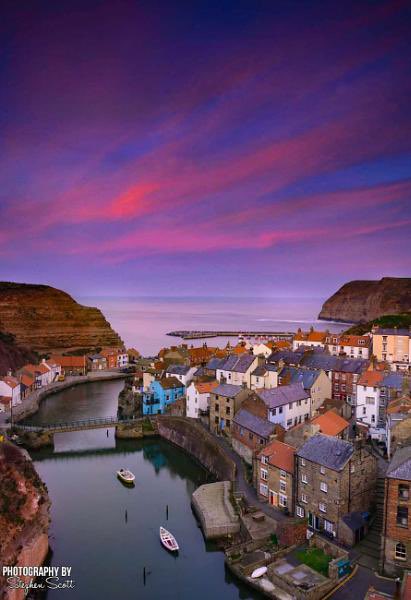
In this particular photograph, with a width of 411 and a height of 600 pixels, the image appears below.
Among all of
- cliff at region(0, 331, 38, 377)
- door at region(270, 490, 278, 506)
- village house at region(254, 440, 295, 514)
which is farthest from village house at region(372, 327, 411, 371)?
cliff at region(0, 331, 38, 377)

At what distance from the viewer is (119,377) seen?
89.8m

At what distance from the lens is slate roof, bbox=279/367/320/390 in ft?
161

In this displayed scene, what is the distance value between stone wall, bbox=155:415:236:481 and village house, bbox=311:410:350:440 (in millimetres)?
7667

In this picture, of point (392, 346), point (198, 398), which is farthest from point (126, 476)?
point (392, 346)

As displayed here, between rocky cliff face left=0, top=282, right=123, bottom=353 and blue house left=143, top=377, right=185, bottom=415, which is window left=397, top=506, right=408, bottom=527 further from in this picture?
rocky cliff face left=0, top=282, right=123, bottom=353

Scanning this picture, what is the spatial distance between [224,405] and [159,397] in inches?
551

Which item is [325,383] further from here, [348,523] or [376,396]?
[348,523]

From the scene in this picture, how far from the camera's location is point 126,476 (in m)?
42.2

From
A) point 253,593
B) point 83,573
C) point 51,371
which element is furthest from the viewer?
point 51,371

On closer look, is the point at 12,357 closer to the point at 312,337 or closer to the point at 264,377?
the point at 264,377

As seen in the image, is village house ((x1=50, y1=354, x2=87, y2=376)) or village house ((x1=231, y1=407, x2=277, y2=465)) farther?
village house ((x1=50, y1=354, x2=87, y2=376))

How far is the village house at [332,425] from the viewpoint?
36878 millimetres

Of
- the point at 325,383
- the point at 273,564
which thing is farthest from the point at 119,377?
the point at 273,564

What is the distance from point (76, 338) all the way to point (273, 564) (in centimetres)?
10280
